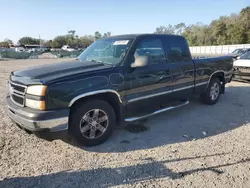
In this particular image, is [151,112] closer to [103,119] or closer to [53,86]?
[103,119]

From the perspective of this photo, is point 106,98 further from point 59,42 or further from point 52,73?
point 59,42

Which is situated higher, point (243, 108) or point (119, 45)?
point (119, 45)

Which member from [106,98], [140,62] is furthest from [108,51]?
[106,98]

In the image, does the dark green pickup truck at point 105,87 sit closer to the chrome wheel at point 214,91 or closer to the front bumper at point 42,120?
the front bumper at point 42,120

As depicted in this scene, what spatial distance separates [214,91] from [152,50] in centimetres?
288

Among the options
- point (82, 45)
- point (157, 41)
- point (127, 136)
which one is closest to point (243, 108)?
point (157, 41)

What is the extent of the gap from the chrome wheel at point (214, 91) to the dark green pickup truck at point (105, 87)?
94 centimetres

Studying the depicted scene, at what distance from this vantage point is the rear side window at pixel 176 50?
4.94 meters

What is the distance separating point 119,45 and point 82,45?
107 metres

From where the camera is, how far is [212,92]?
6.38 meters

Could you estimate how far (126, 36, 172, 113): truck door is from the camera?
13.5 feet

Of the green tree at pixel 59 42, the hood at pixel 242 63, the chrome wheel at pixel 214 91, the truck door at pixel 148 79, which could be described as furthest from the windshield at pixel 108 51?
the green tree at pixel 59 42

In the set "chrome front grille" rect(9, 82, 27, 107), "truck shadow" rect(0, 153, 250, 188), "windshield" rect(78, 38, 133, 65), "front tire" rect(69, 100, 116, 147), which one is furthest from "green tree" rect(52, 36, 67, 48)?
"truck shadow" rect(0, 153, 250, 188)

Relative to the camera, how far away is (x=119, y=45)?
4453 mm
